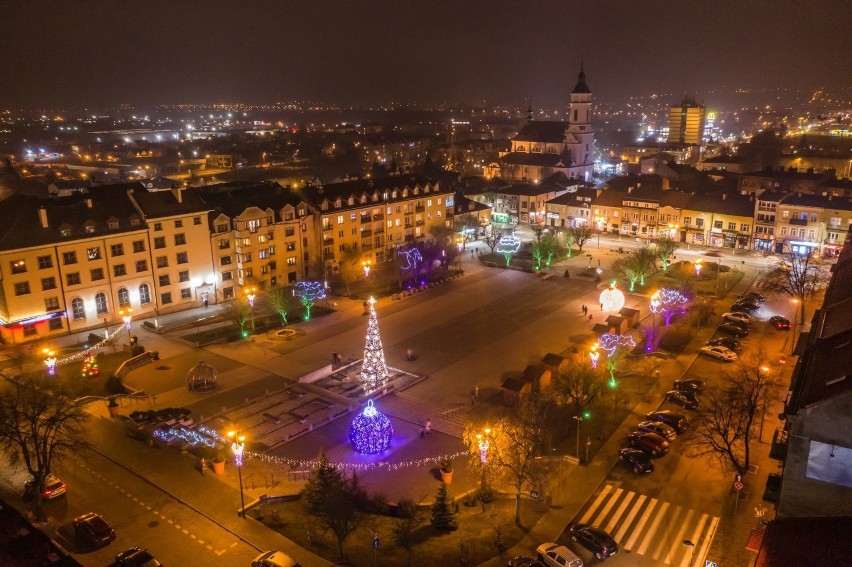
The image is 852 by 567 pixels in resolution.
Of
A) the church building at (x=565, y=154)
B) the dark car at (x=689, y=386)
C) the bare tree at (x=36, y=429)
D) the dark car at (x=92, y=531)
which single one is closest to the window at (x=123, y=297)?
the bare tree at (x=36, y=429)

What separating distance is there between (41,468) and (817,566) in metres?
26.8

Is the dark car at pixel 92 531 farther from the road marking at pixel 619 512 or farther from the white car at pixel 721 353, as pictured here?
the white car at pixel 721 353

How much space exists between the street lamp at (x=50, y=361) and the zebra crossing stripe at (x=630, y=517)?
32.8 metres

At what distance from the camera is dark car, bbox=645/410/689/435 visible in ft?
100

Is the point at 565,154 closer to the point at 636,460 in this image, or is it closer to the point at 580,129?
the point at 580,129

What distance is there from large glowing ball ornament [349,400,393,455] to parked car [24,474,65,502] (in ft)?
40.5

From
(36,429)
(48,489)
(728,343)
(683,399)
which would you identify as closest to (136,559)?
(48,489)

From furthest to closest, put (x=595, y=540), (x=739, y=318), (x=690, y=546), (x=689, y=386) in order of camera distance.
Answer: (x=739, y=318)
(x=689, y=386)
(x=690, y=546)
(x=595, y=540)

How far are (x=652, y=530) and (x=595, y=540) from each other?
2835mm

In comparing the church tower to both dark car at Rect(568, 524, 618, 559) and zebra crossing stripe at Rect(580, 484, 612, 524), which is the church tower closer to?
zebra crossing stripe at Rect(580, 484, 612, 524)

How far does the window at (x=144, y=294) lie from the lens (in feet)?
158

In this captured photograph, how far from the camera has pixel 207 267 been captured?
169 ft

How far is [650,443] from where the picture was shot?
2855 centimetres

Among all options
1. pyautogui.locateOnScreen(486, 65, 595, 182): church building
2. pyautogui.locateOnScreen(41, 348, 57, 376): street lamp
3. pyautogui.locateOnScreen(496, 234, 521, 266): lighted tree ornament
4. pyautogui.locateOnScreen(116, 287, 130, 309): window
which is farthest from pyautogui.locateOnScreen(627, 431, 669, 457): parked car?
pyautogui.locateOnScreen(486, 65, 595, 182): church building
